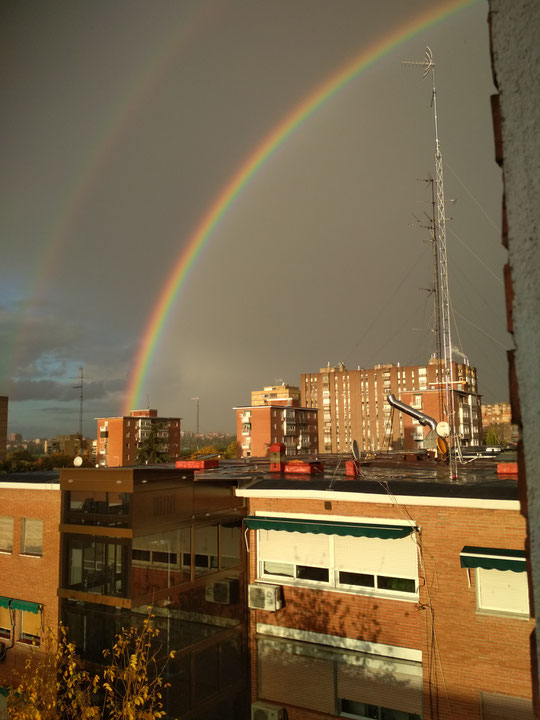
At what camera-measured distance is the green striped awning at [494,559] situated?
948 cm

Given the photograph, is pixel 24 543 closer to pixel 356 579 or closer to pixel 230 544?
pixel 230 544

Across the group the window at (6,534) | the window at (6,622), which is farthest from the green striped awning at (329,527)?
the window at (6,622)

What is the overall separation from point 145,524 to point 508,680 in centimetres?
684

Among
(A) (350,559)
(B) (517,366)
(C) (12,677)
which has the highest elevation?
(B) (517,366)

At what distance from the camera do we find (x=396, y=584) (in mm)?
11023

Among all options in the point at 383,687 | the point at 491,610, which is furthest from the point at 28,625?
the point at 491,610

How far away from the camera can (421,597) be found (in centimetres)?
1062

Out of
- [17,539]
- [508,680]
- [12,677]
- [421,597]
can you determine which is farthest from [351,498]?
[12,677]

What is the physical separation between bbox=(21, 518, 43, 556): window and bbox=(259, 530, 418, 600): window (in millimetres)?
6087

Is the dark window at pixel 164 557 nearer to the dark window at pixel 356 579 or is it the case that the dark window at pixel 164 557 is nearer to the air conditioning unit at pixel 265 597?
the air conditioning unit at pixel 265 597

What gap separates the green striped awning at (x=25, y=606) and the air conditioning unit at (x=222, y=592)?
4.98m

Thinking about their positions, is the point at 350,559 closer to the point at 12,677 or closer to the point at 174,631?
the point at 174,631

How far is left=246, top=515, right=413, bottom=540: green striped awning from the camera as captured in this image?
1060 centimetres

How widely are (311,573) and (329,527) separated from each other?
1511 millimetres
